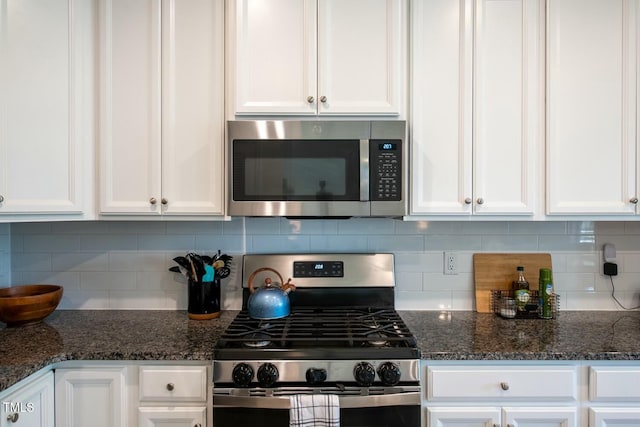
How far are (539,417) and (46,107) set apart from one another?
7.64 feet

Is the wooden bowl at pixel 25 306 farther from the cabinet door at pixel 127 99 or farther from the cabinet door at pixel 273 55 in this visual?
the cabinet door at pixel 273 55

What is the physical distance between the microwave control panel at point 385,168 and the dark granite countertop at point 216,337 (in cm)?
63

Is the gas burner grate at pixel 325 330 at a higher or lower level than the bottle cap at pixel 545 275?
lower

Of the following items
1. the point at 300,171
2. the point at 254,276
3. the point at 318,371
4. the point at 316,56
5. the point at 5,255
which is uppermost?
the point at 316,56

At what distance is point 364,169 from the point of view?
178cm

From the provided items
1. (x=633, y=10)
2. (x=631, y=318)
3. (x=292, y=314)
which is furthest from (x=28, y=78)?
(x=631, y=318)

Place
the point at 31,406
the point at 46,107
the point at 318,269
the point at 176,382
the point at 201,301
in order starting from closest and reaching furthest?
the point at 31,406, the point at 176,382, the point at 46,107, the point at 201,301, the point at 318,269

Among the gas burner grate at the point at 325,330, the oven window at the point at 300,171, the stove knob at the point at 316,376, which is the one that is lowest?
the stove knob at the point at 316,376

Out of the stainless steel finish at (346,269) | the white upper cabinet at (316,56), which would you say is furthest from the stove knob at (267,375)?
the white upper cabinet at (316,56)

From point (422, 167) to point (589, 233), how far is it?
3.51 feet

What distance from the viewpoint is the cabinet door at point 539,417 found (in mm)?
1571

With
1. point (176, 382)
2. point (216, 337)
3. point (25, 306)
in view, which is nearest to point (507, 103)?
point (216, 337)

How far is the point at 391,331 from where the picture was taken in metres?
1.74

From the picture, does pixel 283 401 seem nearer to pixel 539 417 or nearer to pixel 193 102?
pixel 539 417
